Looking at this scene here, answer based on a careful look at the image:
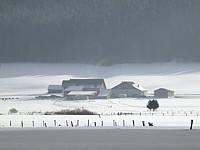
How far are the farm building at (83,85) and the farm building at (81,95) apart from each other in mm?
1616

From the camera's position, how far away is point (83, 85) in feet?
168

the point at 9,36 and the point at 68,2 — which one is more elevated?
the point at 68,2

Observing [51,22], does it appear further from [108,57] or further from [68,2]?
[108,57]

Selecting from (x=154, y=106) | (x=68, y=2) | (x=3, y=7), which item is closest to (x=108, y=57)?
(x=68, y=2)

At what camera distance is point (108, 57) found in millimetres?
66812

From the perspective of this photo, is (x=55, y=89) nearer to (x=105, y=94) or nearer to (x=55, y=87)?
(x=55, y=87)

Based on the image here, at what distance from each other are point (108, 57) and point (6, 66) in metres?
13.0

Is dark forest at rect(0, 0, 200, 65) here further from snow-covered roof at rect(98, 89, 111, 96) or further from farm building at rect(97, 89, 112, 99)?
farm building at rect(97, 89, 112, 99)

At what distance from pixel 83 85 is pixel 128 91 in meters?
5.08

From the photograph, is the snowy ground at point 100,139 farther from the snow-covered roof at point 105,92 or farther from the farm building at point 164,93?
the snow-covered roof at point 105,92

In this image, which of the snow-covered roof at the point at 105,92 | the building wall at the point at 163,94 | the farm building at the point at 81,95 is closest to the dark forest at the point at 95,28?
the snow-covered roof at the point at 105,92

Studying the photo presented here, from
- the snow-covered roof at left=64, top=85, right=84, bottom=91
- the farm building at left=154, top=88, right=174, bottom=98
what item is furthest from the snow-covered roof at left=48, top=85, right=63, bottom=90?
the farm building at left=154, top=88, right=174, bottom=98

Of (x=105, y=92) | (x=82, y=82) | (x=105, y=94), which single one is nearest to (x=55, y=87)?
(x=82, y=82)

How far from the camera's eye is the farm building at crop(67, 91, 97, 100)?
1764 inches
